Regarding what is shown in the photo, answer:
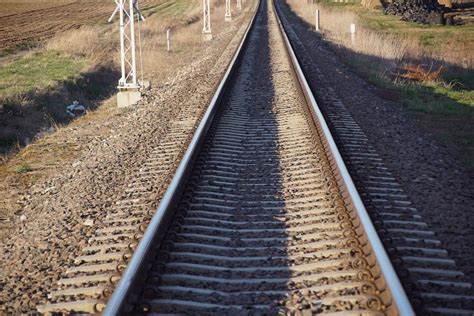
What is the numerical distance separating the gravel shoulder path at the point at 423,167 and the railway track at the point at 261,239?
75 cm

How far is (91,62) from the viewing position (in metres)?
23.3

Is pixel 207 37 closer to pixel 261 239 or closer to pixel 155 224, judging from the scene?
pixel 261 239

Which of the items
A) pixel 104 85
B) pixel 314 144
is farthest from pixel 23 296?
pixel 104 85

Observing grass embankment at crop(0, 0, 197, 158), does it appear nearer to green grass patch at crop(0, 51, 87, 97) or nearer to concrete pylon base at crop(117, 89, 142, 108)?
green grass patch at crop(0, 51, 87, 97)

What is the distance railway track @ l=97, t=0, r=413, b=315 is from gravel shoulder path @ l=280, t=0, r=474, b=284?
2.47 ft

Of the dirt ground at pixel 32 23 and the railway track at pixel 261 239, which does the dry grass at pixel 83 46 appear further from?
the railway track at pixel 261 239

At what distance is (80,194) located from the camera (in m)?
6.74

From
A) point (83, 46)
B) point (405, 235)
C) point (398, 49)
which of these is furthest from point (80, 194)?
point (83, 46)

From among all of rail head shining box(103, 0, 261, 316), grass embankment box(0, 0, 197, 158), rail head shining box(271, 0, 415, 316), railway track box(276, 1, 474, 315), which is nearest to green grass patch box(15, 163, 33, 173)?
rail head shining box(103, 0, 261, 316)

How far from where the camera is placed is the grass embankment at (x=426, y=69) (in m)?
10.9

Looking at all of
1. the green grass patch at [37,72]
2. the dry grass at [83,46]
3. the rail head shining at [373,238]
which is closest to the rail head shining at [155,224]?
the rail head shining at [373,238]

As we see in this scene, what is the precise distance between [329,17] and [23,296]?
35763mm

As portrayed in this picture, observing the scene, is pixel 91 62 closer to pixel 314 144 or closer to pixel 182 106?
pixel 182 106

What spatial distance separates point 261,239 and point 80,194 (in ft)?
7.85
